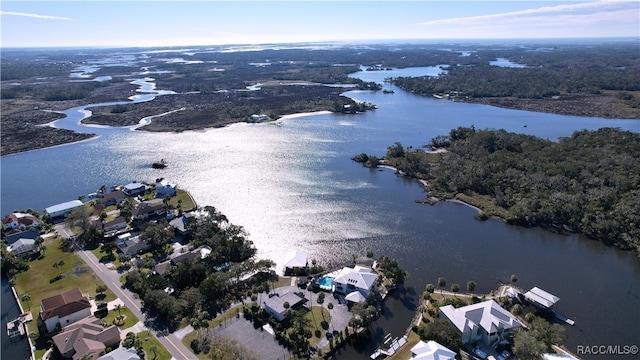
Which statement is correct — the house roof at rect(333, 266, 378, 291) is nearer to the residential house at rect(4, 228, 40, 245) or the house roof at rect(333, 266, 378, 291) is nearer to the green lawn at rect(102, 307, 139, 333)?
the green lawn at rect(102, 307, 139, 333)

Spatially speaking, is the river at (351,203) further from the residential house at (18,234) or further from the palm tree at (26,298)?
the palm tree at (26,298)

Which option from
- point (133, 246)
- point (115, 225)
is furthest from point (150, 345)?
point (115, 225)

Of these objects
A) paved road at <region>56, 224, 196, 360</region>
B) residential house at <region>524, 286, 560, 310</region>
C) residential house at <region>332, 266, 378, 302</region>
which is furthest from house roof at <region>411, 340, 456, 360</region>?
paved road at <region>56, 224, 196, 360</region>

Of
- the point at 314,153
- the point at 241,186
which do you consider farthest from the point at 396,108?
the point at 241,186

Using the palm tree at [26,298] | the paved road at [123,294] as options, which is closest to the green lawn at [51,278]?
the palm tree at [26,298]

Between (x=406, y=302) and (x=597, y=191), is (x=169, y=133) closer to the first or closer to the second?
(x=406, y=302)

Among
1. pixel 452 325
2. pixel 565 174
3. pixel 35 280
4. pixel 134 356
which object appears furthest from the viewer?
pixel 565 174
